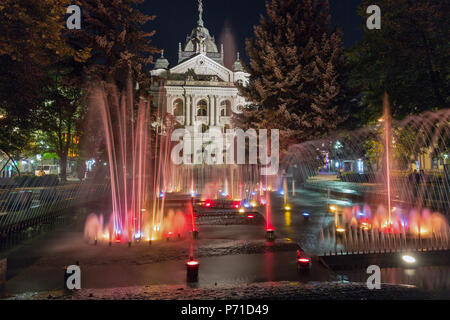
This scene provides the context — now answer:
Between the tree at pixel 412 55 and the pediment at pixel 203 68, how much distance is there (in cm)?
4842

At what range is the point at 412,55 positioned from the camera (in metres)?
15.8

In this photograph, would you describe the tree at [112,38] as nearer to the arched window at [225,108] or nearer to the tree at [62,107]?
the tree at [62,107]

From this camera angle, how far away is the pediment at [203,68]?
64.2m

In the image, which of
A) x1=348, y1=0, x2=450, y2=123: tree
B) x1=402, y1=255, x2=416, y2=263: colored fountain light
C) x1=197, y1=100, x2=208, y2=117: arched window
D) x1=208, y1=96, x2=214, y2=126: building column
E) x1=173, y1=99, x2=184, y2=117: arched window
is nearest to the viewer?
x1=402, y1=255, x2=416, y2=263: colored fountain light

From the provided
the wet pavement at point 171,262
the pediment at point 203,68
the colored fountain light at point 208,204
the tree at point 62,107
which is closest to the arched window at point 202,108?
the pediment at point 203,68

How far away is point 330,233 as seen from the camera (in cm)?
804

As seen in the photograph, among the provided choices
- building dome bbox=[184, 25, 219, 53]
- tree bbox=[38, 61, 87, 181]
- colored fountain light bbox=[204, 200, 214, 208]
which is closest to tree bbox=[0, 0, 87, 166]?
tree bbox=[38, 61, 87, 181]

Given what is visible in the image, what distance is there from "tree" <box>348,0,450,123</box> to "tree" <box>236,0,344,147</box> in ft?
10.9

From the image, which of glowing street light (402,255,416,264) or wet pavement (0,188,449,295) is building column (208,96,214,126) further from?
glowing street light (402,255,416,264)

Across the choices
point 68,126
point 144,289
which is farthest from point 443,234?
point 68,126

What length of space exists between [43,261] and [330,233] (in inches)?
239

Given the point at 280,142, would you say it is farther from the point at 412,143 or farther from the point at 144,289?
the point at 144,289

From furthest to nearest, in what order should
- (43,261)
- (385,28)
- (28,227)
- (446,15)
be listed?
(385,28) < (446,15) < (28,227) < (43,261)

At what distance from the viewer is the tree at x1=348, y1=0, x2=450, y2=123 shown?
571 inches
